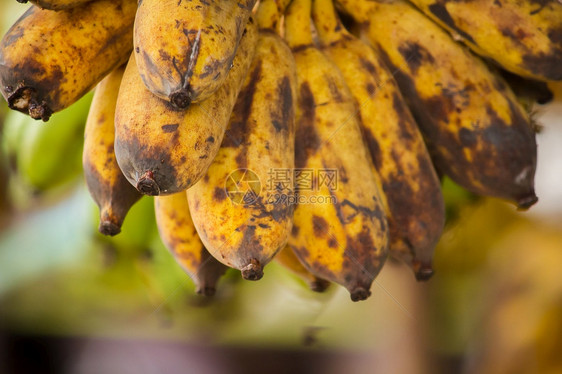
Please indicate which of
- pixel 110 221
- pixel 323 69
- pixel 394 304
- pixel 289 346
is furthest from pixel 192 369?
pixel 323 69

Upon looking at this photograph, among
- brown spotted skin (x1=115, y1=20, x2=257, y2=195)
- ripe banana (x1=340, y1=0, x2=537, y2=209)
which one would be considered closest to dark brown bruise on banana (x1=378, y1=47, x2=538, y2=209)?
ripe banana (x1=340, y1=0, x2=537, y2=209)

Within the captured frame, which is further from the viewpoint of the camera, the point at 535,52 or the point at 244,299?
the point at 244,299

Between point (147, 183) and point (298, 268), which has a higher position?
point (147, 183)

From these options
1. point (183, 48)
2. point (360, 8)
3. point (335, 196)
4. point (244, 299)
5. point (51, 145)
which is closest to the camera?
point (183, 48)

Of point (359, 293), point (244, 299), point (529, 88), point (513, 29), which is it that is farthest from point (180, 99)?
point (244, 299)

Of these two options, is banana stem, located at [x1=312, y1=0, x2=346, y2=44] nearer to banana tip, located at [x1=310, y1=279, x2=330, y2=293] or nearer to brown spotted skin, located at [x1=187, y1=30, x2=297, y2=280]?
brown spotted skin, located at [x1=187, y1=30, x2=297, y2=280]

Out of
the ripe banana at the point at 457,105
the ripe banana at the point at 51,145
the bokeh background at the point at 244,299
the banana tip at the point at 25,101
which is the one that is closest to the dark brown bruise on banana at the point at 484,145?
the ripe banana at the point at 457,105

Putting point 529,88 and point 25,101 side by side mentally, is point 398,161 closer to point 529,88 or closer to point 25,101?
point 529,88

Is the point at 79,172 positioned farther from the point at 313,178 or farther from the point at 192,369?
the point at 313,178
